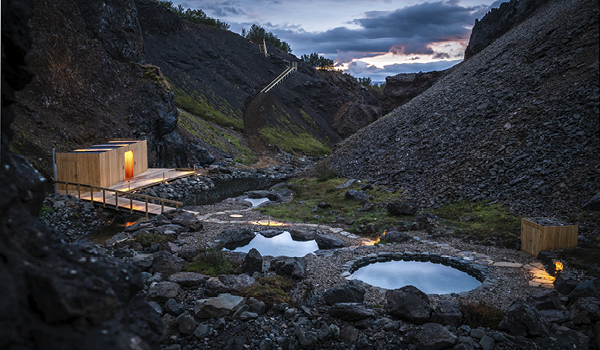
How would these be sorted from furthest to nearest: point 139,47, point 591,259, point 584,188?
point 139,47, point 584,188, point 591,259

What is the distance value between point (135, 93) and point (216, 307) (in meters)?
31.3

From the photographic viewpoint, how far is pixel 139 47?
40062 mm

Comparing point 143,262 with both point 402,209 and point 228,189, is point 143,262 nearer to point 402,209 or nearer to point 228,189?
point 402,209

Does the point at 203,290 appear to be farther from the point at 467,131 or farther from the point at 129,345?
the point at 467,131

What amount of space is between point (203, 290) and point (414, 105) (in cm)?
2872

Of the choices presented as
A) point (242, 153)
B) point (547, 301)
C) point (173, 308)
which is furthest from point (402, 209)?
point (242, 153)

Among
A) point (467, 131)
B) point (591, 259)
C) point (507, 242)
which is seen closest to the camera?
point (591, 259)

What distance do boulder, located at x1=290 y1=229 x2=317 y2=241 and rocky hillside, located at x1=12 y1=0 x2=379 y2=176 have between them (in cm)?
1115

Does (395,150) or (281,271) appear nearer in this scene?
(281,271)

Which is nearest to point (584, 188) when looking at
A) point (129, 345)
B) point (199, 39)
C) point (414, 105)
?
point (129, 345)

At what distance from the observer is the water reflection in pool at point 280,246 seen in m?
14.2

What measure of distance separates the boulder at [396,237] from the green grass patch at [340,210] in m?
1.15

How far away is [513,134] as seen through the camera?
19.7 m

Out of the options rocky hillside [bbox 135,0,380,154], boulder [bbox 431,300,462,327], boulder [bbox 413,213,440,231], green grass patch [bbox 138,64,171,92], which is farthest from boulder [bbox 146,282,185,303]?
rocky hillside [bbox 135,0,380,154]
